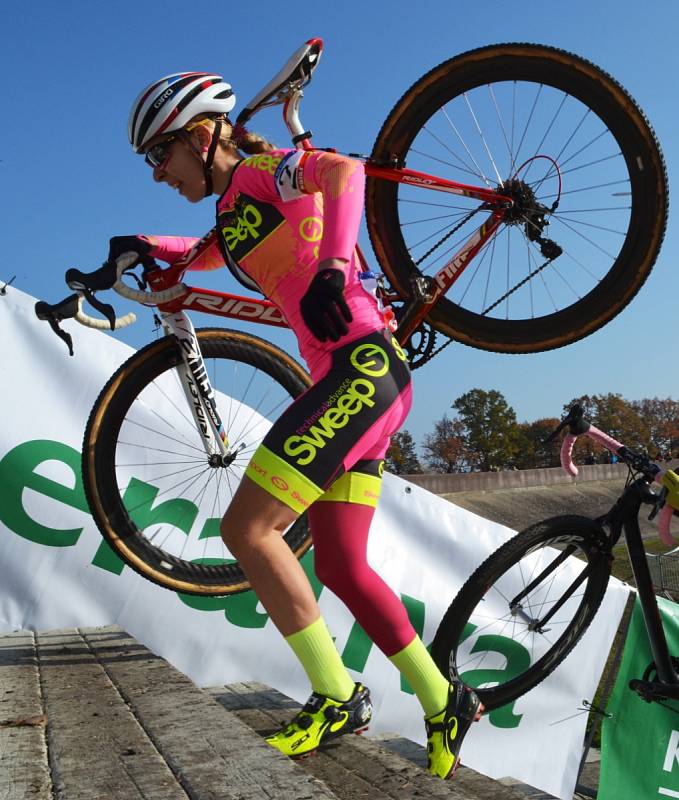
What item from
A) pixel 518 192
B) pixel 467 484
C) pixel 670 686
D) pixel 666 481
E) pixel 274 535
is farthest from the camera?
pixel 467 484

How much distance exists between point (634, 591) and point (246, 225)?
4.37 m

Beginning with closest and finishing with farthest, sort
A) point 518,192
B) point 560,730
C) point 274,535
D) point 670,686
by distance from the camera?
point 274,535 → point 518,192 → point 670,686 → point 560,730

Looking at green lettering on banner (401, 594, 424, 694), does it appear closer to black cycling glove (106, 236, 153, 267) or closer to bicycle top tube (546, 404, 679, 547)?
bicycle top tube (546, 404, 679, 547)

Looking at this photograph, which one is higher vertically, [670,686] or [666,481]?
[666,481]

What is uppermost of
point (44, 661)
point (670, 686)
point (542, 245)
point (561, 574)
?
point (542, 245)

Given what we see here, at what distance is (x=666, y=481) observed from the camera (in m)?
4.50

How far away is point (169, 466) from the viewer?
484cm

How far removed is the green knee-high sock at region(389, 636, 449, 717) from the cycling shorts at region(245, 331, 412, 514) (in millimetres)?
563

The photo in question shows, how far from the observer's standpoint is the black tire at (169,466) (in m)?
3.64

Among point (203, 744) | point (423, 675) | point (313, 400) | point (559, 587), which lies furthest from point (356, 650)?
point (313, 400)

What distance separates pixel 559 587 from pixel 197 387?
2.53 metres

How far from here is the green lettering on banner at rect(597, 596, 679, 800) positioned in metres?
5.68

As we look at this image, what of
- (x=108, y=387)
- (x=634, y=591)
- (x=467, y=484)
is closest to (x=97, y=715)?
(x=108, y=387)

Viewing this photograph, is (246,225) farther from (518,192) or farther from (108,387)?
(518,192)
